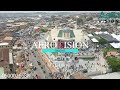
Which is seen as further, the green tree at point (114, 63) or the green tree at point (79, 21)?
the green tree at point (79, 21)

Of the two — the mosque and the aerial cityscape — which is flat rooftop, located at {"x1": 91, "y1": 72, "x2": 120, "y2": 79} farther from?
the mosque

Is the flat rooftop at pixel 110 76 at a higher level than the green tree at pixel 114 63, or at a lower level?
lower

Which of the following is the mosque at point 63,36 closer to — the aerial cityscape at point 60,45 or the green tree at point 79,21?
the aerial cityscape at point 60,45

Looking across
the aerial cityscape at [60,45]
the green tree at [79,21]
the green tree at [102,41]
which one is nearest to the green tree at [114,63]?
the aerial cityscape at [60,45]

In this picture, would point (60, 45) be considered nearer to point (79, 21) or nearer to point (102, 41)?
point (79, 21)

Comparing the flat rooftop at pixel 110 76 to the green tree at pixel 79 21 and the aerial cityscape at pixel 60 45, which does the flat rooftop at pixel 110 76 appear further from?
→ the green tree at pixel 79 21

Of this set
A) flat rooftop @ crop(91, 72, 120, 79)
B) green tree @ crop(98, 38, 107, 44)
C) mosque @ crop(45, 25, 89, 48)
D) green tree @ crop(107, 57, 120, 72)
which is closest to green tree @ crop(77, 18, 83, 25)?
mosque @ crop(45, 25, 89, 48)

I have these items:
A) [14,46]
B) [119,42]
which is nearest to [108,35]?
[119,42]

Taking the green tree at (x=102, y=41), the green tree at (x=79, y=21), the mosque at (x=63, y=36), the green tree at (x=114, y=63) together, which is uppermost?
the green tree at (x=79, y=21)
